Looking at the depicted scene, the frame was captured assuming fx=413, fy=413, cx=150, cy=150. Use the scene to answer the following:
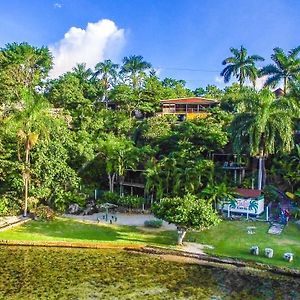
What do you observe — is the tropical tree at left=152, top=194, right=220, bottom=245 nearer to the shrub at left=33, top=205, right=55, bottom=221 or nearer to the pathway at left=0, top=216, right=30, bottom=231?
the shrub at left=33, top=205, right=55, bottom=221

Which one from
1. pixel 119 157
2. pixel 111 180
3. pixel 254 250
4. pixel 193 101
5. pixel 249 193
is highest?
pixel 193 101

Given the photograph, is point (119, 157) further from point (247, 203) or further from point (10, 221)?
point (247, 203)

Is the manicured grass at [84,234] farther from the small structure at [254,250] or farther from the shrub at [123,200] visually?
the shrub at [123,200]

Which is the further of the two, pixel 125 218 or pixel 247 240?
pixel 125 218

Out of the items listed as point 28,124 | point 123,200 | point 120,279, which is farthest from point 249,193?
point 28,124

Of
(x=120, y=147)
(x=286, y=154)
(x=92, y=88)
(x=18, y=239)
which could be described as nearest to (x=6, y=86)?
(x=92, y=88)

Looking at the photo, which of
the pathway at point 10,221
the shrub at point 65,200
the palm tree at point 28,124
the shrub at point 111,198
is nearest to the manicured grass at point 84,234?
A: the pathway at point 10,221
